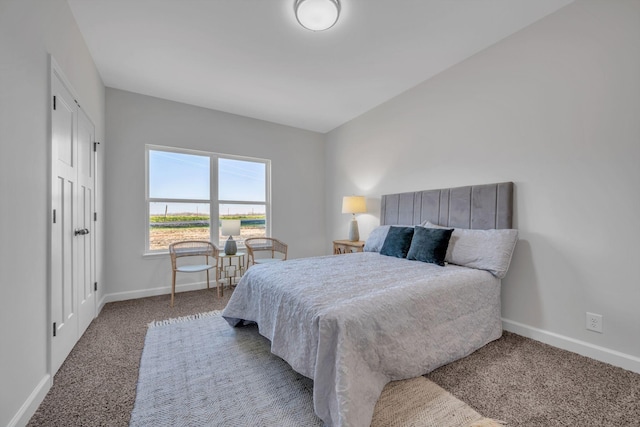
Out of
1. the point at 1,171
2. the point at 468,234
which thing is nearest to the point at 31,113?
the point at 1,171

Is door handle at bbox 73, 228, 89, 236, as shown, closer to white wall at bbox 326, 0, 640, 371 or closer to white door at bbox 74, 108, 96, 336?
white door at bbox 74, 108, 96, 336

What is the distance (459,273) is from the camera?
2062 millimetres

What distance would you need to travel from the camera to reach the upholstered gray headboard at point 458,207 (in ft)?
7.78

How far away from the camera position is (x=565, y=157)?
2.07m

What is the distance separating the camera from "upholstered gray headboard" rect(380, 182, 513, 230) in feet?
7.78

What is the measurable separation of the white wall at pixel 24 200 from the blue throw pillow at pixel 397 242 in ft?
9.12

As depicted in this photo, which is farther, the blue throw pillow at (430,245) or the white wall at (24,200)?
the blue throw pillow at (430,245)

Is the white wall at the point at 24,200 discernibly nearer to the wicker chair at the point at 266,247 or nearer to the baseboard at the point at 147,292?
the baseboard at the point at 147,292

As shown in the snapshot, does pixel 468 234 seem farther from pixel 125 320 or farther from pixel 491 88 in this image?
pixel 125 320

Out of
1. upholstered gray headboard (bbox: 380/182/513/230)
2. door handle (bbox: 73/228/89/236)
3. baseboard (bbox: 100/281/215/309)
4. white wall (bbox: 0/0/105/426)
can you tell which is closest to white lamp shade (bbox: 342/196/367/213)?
upholstered gray headboard (bbox: 380/182/513/230)

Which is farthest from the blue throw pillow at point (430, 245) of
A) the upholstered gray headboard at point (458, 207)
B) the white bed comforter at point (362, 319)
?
the upholstered gray headboard at point (458, 207)

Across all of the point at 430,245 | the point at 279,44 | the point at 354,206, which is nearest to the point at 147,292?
the point at 354,206

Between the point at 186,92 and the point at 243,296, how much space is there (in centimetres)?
276

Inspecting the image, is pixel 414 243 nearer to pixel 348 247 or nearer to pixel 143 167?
pixel 348 247
